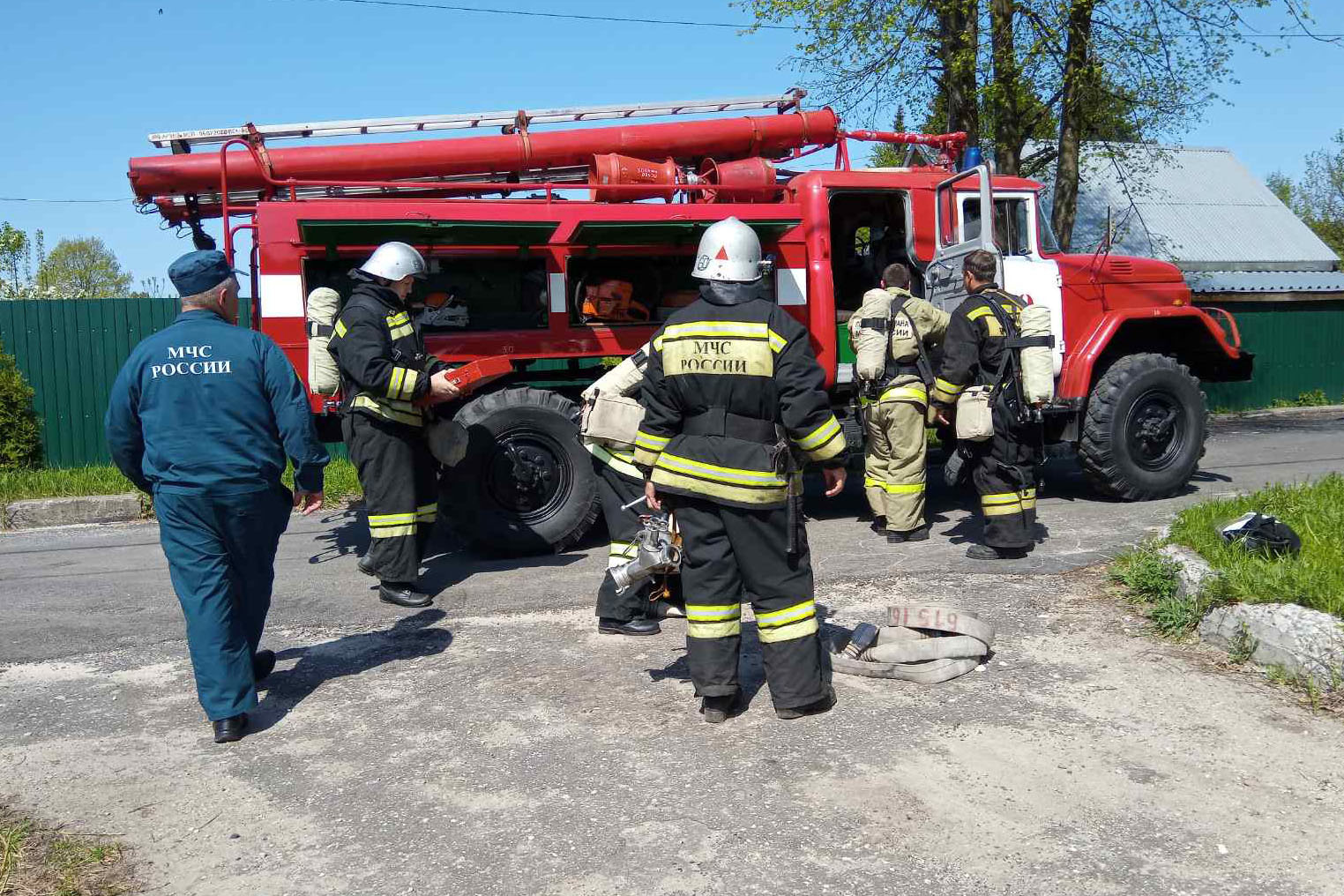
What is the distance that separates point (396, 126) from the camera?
7387mm

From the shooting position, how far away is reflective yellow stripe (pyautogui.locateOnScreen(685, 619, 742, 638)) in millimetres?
4102

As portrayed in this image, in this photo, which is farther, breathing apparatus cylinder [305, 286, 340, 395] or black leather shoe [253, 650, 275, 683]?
breathing apparatus cylinder [305, 286, 340, 395]

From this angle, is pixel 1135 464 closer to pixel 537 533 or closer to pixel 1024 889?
pixel 537 533

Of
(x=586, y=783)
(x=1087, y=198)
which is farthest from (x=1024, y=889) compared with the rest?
(x=1087, y=198)

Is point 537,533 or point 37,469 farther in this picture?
point 37,469

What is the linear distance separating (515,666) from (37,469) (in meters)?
8.37

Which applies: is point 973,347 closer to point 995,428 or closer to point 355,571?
point 995,428

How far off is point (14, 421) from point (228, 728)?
822cm

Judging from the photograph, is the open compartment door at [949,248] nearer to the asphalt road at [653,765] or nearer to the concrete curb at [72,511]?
the asphalt road at [653,765]

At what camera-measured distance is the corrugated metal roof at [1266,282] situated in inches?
684

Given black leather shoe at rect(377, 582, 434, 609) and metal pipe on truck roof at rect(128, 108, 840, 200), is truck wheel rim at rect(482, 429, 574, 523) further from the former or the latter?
metal pipe on truck roof at rect(128, 108, 840, 200)

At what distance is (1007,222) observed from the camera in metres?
7.98

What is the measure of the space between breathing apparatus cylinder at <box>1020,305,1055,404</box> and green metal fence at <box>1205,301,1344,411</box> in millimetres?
11823

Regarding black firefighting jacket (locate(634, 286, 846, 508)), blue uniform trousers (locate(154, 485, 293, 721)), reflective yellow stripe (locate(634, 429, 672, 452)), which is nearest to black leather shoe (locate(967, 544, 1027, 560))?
black firefighting jacket (locate(634, 286, 846, 508))
